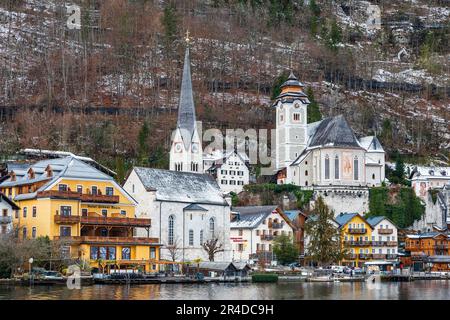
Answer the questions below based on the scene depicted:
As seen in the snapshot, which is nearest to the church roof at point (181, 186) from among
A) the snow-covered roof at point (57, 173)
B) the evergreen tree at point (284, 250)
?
the evergreen tree at point (284, 250)

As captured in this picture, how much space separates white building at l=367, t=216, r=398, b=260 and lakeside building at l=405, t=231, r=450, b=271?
250cm

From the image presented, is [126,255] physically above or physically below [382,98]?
below

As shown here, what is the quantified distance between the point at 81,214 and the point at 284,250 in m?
22.6

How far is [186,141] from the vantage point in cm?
11262

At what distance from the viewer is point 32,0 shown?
509 ft

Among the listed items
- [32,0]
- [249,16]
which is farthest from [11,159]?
[249,16]

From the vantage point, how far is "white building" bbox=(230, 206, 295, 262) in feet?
306

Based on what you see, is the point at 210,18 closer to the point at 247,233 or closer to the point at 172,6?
the point at 172,6

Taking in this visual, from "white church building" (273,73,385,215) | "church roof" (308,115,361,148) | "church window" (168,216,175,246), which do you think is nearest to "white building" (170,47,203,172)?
"white church building" (273,73,385,215)

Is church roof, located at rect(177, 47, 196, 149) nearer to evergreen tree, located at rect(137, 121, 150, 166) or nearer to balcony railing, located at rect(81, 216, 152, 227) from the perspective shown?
evergreen tree, located at rect(137, 121, 150, 166)

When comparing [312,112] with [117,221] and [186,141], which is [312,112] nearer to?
[186,141]
